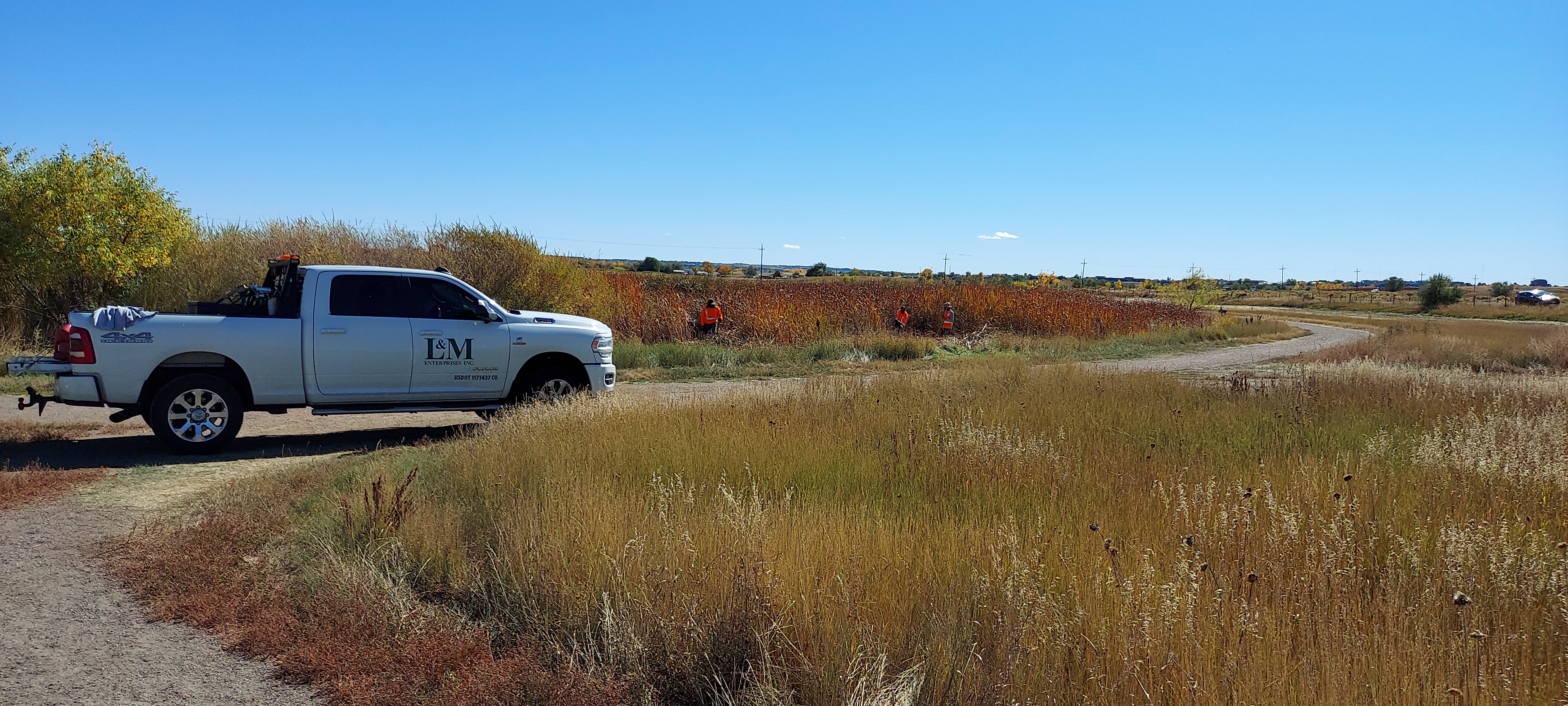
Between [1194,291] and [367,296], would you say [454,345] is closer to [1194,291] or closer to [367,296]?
[367,296]

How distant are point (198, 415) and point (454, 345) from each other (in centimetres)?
259

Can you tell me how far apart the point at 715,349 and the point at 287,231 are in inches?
395

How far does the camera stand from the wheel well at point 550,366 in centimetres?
1124

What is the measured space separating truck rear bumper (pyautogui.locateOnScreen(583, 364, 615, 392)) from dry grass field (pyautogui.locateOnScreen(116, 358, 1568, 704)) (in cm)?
285

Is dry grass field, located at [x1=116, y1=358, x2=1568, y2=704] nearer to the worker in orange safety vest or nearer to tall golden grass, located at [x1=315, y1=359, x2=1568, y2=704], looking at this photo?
tall golden grass, located at [x1=315, y1=359, x2=1568, y2=704]

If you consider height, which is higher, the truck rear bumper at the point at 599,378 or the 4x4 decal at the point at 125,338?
the 4x4 decal at the point at 125,338

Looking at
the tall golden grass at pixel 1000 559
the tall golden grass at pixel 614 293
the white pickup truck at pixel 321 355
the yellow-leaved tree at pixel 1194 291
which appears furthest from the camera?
the yellow-leaved tree at pixel 1194 291

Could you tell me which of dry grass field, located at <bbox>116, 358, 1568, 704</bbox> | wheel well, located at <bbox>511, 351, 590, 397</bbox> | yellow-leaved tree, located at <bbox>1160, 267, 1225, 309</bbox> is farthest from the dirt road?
yellow-leaved tree, located at <bbox>1160, 267, 1225, 309</bbox>

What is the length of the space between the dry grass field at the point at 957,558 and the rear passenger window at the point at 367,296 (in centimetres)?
228

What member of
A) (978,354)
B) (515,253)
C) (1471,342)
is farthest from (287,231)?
(1471,342)

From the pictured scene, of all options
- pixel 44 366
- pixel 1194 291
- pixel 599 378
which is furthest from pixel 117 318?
pixel 1194 291

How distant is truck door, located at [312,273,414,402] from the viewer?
10.1m

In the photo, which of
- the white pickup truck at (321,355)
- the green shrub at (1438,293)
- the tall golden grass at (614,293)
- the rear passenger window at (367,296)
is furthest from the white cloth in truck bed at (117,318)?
the green shrub at (1438,293)

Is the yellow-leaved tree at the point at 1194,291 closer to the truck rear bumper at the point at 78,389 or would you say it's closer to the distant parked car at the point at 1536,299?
the distant parked car at the point at 1536,299
